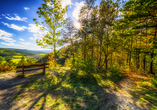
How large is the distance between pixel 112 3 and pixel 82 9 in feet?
15.3

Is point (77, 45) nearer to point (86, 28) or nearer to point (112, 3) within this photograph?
point (86, 28)

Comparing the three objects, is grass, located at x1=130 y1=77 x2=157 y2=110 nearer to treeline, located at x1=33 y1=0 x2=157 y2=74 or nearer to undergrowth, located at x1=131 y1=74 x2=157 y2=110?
undergrowth, located at x1=131 y1=74 x2=157 y2=110

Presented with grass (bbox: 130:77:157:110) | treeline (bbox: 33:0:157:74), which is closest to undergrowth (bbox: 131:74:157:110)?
grass (bbox: 130:77:157:110)

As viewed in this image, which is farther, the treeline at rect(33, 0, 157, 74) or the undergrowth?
the treeline at rect(33, 0, 157, 74)

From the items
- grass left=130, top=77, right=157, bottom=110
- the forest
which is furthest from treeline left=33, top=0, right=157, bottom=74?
grass left=130, top=77, right=157, bottom=110

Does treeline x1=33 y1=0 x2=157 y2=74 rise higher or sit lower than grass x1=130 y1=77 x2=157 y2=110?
higher

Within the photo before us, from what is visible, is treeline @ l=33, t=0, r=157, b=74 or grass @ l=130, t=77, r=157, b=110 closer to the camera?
grass @ l=130, t=77, r=157, b=110

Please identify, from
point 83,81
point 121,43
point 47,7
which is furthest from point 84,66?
point 47,7

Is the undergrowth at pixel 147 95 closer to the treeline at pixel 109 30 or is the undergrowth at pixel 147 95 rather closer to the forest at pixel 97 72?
the forest at pixel 97 72

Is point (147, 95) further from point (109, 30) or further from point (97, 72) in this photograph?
point (109, 30)

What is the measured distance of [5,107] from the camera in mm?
3070

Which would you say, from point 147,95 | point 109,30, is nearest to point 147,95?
point 147,95

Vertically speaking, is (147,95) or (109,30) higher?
(109,30)

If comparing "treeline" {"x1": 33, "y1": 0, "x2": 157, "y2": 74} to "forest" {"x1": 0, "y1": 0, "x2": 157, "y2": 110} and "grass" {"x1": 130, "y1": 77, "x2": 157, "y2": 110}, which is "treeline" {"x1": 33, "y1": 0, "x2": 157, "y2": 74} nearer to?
"forest" {"x1": 0, "y1": 0, "x2": 157, "y2": 110}
